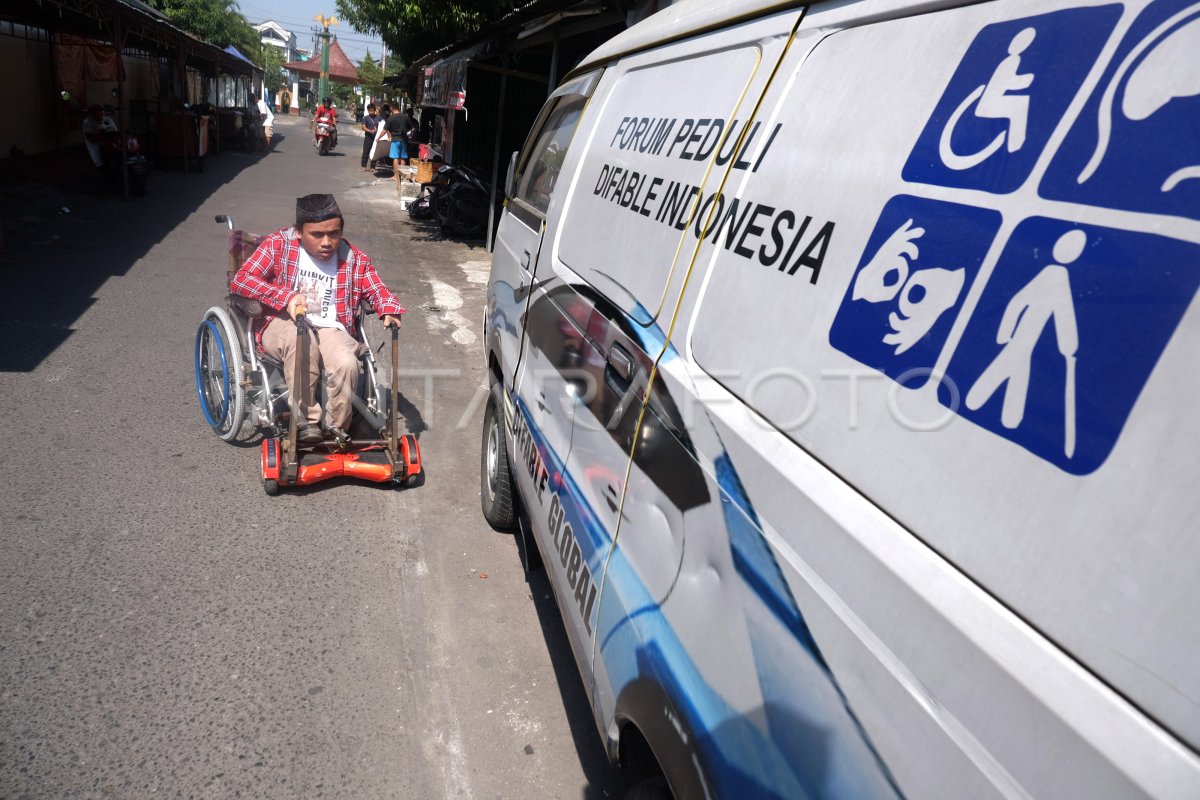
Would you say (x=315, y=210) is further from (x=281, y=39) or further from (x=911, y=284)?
(x=281, y=39)

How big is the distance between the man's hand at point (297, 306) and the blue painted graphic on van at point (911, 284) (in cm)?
300

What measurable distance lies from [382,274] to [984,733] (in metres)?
9.06

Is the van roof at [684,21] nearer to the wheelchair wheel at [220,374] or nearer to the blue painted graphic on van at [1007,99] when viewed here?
the blue painted graphic on van at [1007,99]

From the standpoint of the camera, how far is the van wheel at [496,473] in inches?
142

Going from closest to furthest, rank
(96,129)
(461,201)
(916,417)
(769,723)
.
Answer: (916,417) < (769,723) < (461,201) < (96,129)

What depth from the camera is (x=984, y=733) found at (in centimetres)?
92

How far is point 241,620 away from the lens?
299 centimetres

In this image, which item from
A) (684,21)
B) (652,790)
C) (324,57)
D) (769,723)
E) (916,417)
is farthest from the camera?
(324,57)

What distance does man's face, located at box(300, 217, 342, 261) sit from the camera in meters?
3.91

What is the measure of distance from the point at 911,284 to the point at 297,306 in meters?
3.16

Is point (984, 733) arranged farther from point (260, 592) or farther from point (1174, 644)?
point (260, 592)

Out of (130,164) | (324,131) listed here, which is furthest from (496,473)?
(324,131)

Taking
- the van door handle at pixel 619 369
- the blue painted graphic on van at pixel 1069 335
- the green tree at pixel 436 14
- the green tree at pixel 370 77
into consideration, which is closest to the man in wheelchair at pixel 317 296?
the van door handle at pixel 619 369

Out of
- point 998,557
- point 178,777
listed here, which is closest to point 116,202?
point 178,777
